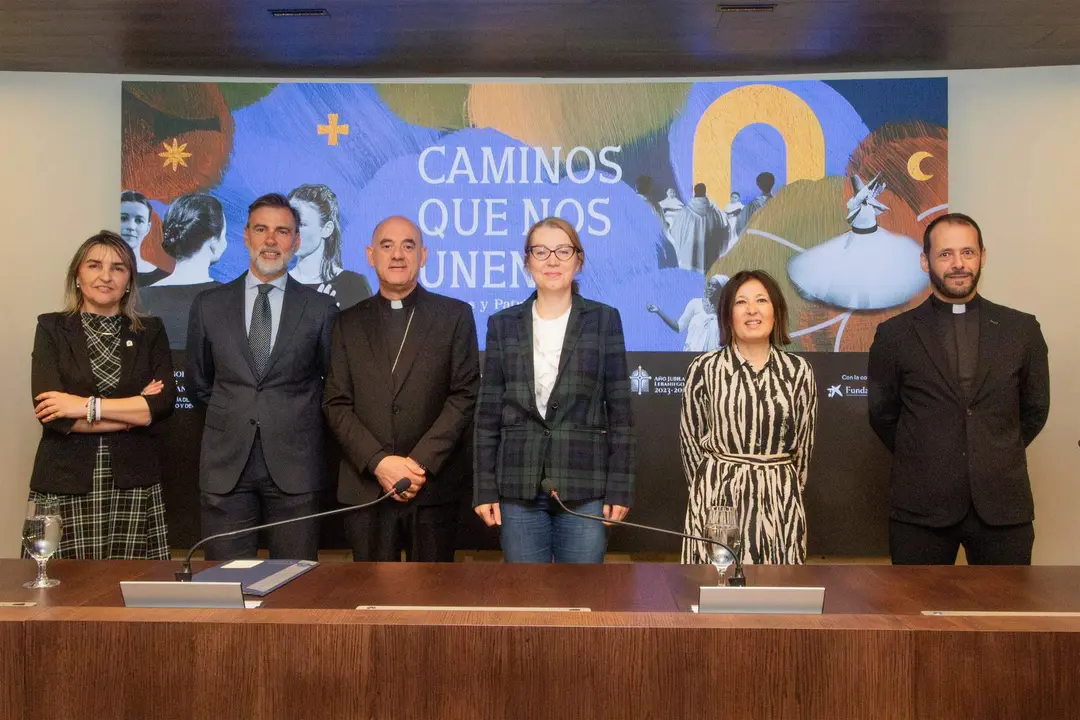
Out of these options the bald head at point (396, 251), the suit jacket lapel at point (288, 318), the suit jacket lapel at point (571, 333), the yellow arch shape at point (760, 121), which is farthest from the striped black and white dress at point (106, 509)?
the yellow arch shape at point (760, 121)

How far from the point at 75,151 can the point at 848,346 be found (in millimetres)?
3892

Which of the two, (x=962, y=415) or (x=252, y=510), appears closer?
(x=962, y=415)

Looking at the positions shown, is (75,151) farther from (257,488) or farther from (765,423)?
(765,423)

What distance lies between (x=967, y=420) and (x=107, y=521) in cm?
309

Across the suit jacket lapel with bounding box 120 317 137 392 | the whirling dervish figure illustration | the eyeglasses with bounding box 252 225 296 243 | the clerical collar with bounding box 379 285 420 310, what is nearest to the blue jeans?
the clerical collar with bounding box 379 285 420 310

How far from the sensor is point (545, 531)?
309 cm

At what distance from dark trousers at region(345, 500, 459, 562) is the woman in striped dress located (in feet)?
2.93

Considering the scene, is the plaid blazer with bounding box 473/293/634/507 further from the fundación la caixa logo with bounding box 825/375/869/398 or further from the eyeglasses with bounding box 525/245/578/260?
the fundación la caixa logo with bounding box 825/375/869/398

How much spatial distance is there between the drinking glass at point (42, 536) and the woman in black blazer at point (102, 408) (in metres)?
1.23

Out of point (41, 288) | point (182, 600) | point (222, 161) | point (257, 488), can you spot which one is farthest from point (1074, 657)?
point (41, 288)

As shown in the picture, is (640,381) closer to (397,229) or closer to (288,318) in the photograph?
(397,229)

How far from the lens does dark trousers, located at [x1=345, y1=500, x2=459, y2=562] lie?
128 inches

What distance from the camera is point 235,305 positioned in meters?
3.55

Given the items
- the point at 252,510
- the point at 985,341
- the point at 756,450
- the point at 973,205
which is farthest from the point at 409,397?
the point at 973,205
